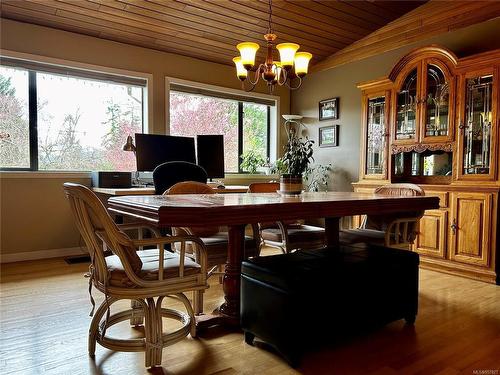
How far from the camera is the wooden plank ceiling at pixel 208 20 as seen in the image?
3527 mm

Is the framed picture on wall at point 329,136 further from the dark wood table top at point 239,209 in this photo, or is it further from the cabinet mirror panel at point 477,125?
the dark wood table top at point 239,209

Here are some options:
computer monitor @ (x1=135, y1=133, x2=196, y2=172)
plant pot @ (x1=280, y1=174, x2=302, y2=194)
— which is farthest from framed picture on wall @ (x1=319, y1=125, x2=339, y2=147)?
plant pot @ (x1=280, y1=174, x2=302, y2=194)

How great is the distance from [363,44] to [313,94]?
994 mm

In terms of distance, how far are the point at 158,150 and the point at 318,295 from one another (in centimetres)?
284

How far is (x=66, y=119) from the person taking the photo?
402 cm

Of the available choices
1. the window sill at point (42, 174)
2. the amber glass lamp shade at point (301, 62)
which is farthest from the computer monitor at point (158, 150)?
the amber glass lamp shade at point (301, 62)

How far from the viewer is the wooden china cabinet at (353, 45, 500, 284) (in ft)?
10.3

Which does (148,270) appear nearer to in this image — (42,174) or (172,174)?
(172,174)

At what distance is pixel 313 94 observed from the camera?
5363 mm

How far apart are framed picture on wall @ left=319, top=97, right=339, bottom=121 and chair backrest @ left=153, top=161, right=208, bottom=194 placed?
2541mm

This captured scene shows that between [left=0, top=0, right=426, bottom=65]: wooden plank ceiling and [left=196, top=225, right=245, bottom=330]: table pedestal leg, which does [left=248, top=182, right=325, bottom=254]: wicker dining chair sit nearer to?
[left=196, top=225, right=245, bottom=330]: table pedestal leg

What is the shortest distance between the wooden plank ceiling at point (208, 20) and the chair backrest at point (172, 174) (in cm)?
166

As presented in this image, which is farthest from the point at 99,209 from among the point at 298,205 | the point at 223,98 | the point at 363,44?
the point at 363,44

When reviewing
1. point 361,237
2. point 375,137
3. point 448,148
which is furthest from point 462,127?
point 361,237
